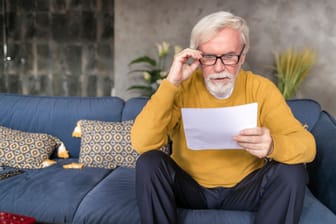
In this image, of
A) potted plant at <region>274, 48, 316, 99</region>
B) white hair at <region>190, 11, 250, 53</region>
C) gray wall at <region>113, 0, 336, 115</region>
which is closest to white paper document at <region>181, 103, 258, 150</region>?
white hair at <region>190, 11, 250, 53</region>

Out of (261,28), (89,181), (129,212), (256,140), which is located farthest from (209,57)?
(261,28)

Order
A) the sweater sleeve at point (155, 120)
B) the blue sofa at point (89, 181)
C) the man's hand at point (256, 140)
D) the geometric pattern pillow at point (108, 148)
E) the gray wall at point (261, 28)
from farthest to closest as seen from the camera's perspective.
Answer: the gray wall at point (261, 28) → the geometric pattern pillow at point (108, 148) → the blue sofa at point (89, 181) → the sweater sleeve at point (155, 120) → the man's hand at point (256, 140)

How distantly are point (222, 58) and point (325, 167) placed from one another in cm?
70

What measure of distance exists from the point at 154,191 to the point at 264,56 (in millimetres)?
2069

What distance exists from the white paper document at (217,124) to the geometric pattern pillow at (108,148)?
2.16ft

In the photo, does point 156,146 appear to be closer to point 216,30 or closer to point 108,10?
point 216,30

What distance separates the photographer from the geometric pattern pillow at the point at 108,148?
1844 mm

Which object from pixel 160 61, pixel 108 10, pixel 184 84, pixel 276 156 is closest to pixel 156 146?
A: pixel 184 84

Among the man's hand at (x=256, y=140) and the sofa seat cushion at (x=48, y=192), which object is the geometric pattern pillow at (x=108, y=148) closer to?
the sofa seat cushion at (x=48, y=192)

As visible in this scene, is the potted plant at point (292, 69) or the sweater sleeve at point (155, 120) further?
the potted plant at point (292, 69)

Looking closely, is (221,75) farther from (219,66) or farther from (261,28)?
(261,28)

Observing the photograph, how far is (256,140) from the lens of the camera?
3.60 feet

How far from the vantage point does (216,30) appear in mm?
1213

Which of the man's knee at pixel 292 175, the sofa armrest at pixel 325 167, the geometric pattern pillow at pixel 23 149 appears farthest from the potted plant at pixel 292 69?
the geometric pattern pillow at pixel 23 149
